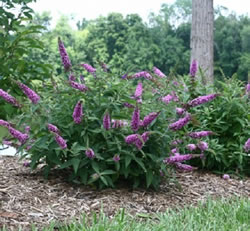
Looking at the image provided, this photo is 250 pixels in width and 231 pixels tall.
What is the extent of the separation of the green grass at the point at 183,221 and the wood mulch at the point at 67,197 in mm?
163

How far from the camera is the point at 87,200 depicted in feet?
10.7

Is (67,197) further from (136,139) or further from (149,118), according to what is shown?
(149,118)

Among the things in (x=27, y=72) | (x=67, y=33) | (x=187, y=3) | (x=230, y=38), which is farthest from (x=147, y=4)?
(x=27, y=72)

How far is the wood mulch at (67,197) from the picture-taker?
2.92 m

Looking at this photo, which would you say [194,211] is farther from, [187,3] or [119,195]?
[187,3]

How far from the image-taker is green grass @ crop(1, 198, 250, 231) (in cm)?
256

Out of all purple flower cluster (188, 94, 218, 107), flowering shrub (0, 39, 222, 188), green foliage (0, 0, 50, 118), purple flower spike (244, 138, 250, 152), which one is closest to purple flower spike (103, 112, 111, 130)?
flowering shrub (0, 39, 222, 188)

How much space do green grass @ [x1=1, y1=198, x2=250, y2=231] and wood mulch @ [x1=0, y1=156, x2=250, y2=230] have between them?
0.16m

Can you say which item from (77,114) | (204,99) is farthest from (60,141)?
(204,99)

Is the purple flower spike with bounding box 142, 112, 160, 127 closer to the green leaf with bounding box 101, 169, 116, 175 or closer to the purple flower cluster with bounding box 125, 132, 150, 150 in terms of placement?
the purple flower cluster with bounding box 125, 132, 150, 150

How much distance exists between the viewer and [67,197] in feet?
10.8

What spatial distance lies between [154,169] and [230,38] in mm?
30366

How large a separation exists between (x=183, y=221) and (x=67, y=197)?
3.22ft

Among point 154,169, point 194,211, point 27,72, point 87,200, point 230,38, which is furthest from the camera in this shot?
point 230,38
